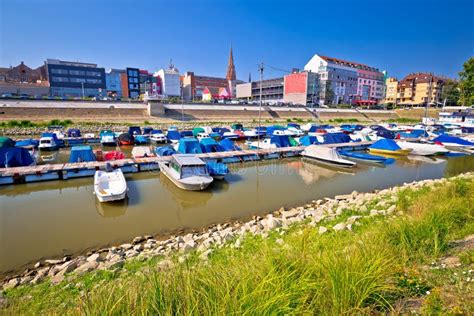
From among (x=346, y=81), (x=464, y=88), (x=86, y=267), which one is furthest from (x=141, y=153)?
(x=346, y=81)

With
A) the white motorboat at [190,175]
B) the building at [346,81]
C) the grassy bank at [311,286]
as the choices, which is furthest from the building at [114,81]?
the grassy bank at [311,286]

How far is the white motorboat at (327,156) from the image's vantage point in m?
22.1

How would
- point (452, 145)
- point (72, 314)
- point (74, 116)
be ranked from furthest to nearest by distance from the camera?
point (74, 116)
point (452, 145)
point (72, 314)

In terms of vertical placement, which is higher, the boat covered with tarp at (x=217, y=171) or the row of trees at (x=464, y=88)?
the row of trees at (x=464, y=88)

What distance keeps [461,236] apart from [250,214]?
808 cm

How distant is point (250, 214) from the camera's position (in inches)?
475

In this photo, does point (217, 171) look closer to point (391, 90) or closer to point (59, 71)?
point (59, 71)

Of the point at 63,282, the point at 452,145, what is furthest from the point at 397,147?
the point at 63,282

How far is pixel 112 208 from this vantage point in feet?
40.4

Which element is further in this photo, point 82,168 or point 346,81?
point 346,81

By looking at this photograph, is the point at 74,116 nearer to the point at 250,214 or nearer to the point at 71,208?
the point at 71,208

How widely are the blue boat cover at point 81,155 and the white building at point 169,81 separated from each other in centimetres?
9584

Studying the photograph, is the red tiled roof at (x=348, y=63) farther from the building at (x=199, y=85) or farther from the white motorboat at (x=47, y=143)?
the white motorboat at (x=47, y=143)

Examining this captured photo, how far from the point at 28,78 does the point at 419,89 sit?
155878 mm
